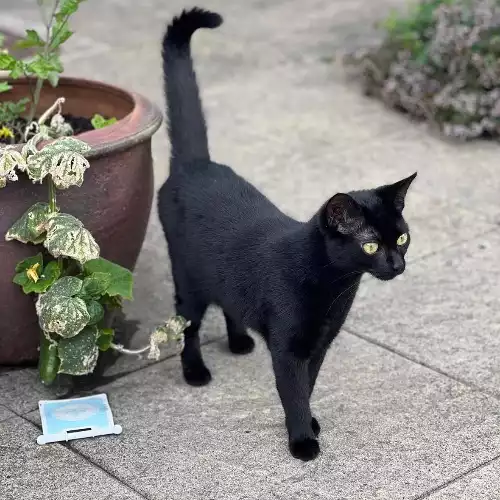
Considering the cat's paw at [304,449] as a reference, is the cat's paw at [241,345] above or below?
below

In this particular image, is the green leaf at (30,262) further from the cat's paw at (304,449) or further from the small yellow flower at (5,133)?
the cat's paw at (304,449)

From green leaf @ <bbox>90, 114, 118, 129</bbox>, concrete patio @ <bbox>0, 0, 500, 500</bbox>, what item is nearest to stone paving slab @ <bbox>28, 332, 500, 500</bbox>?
concrete patio @ <bbox>0, 0, 500, 500</bbox>

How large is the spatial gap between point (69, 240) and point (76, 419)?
23.9 inches

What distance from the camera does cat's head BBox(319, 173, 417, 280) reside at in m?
3.10

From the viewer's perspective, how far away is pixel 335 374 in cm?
393

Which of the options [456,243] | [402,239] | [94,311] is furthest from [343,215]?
[456,243]

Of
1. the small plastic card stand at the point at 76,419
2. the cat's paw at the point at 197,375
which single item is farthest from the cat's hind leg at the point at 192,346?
the small plastic card stand at the point at 76,419

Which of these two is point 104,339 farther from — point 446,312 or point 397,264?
point 446,312

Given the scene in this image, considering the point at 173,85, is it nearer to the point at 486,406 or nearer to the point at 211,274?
the point at 211,274

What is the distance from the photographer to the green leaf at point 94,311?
360cm

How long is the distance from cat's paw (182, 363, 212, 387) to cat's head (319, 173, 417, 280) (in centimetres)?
90

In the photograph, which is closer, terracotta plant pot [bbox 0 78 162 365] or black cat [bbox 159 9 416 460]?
black cat [bbox 159 9 416 460]

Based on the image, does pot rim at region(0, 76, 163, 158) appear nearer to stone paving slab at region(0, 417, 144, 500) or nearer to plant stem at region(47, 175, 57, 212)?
plant stem at region(47, 175, 57, 212)

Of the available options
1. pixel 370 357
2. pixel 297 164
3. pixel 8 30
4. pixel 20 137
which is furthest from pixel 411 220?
pixel 8 30
